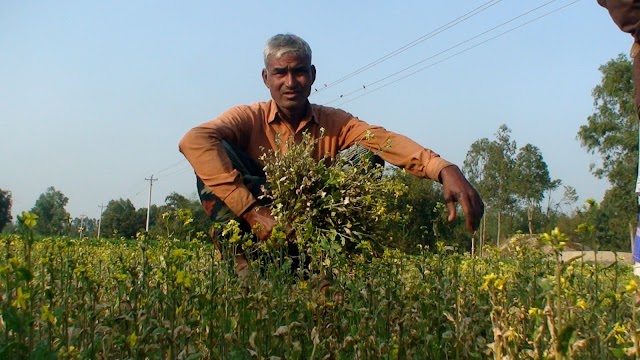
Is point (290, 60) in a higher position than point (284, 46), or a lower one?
lower

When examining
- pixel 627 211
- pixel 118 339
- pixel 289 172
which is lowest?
pixel 118 339

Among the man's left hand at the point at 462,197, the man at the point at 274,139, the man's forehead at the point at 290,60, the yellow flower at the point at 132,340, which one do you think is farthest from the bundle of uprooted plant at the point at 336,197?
the yellow flower at the point at 132,340

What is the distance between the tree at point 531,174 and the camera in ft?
237

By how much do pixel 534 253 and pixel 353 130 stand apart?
1.92 metres

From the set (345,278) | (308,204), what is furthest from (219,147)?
(345,278)

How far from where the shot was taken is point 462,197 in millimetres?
3893

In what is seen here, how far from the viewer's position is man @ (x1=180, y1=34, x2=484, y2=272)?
450cm

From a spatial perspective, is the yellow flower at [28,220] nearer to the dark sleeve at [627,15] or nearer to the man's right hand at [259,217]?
the man's right hand at [259,217]

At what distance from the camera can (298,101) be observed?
17.7 ft

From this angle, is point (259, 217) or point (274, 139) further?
point (274, 139)

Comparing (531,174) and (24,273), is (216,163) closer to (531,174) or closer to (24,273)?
(24,273)

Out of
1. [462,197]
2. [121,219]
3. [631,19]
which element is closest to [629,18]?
[631,19]

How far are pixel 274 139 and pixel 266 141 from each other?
0.21ft

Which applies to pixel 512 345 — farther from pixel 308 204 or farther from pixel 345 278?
pixel 308 204
